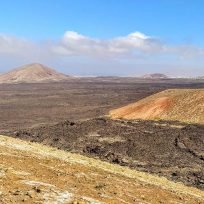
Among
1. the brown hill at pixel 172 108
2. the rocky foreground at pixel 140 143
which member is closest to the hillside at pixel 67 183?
the rocky foreground at pixel 140 143

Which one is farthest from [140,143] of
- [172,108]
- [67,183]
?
[67,183]

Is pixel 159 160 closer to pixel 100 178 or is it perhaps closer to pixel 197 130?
pixel 197 130

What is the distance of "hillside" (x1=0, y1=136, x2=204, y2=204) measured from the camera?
14930mm

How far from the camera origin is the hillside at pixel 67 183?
14.9m

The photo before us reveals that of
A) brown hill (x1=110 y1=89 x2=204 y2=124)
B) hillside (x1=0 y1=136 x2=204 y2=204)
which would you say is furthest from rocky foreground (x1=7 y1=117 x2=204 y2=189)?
hillside (x1=0 y1=136 x2=204 y2=204)

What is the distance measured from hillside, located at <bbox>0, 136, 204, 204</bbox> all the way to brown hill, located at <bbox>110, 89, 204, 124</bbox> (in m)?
38.6

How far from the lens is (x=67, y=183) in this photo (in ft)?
57.1

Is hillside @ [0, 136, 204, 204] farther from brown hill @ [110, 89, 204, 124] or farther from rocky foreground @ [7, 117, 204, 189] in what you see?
brown hill @ [110, 89, 204, 124]

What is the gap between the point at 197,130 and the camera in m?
52.8

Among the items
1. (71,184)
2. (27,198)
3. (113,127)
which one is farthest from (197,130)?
(27,198)

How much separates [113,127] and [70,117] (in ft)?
64.9

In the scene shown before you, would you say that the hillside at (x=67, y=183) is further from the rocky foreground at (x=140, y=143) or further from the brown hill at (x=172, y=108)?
the brown hill at (x=172, y=108)

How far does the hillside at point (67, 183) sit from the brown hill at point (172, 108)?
38563mm

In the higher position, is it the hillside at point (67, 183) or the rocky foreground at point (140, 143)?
the hillside at point (67, 183)
